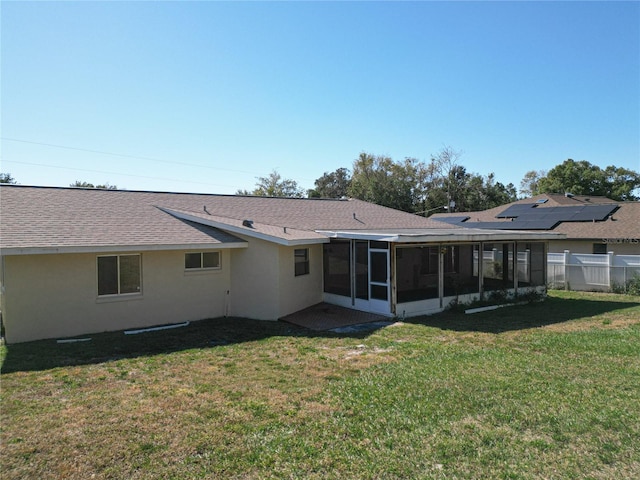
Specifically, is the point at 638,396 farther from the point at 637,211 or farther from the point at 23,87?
the point at 637,211

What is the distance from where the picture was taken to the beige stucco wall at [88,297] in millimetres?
9766

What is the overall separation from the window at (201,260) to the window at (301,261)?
2.50 meters

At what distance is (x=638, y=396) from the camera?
18.6ft

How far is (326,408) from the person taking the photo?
17.7 ft

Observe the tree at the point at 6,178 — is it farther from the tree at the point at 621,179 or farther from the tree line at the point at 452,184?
the tree at the point at 621,179

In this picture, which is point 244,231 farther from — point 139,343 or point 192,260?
point 139,343

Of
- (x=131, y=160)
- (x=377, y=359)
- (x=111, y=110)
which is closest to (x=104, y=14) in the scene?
(x=111, y=110)

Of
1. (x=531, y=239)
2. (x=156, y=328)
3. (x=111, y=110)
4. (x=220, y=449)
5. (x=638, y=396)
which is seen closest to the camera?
(x=220, y=449)

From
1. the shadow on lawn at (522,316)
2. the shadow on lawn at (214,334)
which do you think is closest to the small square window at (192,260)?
the shadow on lawn at (214,334)

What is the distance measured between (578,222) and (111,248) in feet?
74.9

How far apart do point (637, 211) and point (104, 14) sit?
2581cm

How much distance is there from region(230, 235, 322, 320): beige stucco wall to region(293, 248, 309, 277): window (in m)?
0.18

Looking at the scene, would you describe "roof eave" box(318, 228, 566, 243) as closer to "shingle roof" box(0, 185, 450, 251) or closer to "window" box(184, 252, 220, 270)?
"shingle roof" box(0, 185, 450, 251)

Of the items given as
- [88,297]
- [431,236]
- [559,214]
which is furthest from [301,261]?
[559,214]
